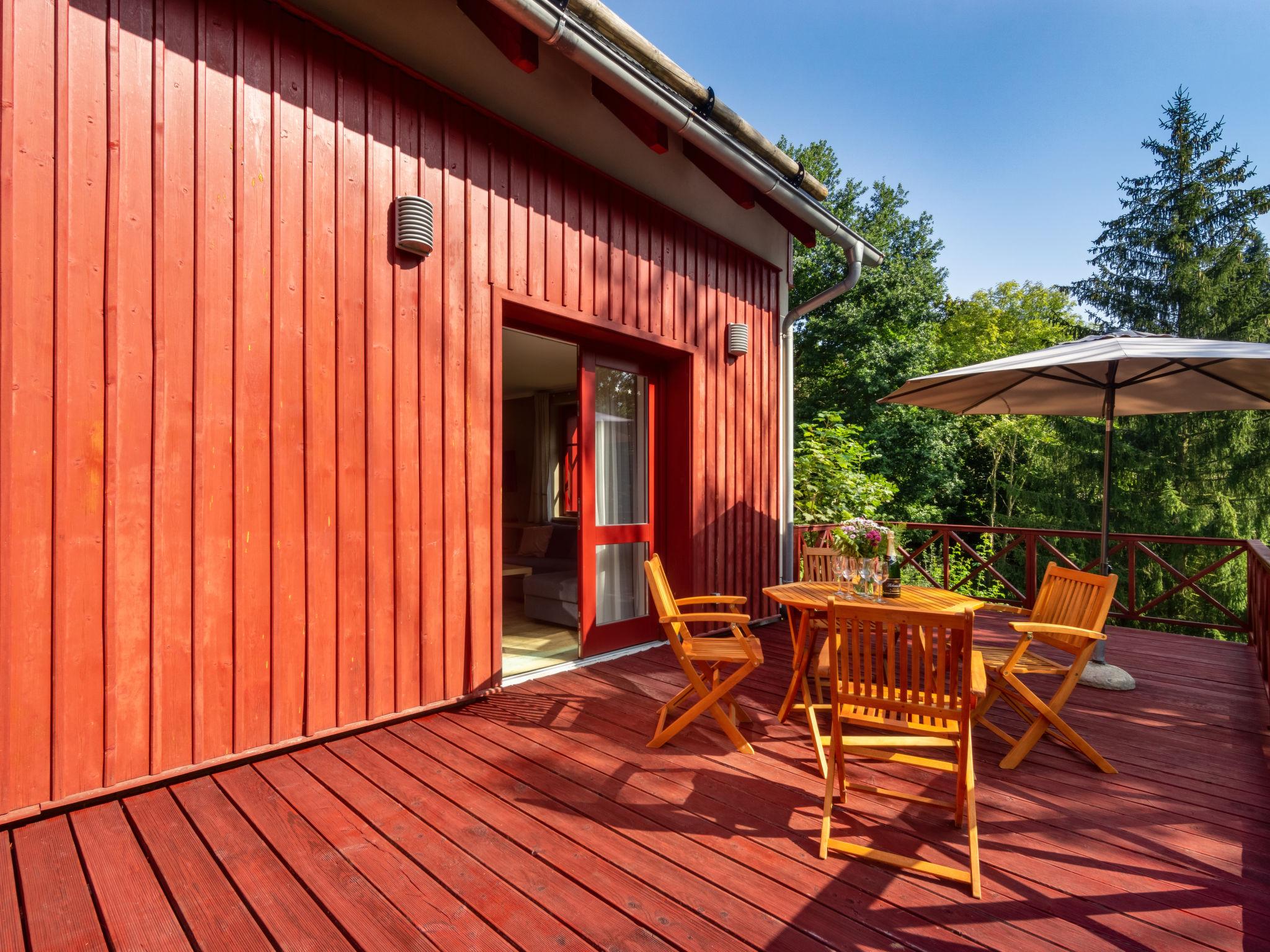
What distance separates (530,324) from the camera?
4086 mm

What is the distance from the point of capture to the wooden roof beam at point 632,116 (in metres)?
4.11

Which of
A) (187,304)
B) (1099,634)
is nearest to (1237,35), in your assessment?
(1099,634)

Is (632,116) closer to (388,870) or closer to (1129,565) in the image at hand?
(388,870)

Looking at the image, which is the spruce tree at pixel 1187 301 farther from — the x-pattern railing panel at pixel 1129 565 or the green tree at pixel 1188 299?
the x-pattern railing panel at pixel 1129 565

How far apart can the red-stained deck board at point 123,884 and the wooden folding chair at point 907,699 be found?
6.17ft

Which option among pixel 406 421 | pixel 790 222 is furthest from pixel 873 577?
pixel 790 222

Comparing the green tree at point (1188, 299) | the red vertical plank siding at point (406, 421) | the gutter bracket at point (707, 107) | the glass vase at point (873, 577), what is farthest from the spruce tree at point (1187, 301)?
the red vertical plank siding at point (406, 421)

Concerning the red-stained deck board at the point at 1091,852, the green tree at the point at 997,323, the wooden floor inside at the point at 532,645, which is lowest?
the wooden floor inside at the point at 532,645

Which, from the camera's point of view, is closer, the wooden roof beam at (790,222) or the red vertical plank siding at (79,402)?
the red vertical plank siding at (79,402)

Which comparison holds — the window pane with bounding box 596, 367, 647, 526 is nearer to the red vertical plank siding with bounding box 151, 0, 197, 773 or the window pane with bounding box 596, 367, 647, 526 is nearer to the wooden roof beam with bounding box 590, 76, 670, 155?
the wooden roof beam with bounding box 590, 76, 670, 155

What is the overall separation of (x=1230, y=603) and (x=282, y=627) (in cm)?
1537

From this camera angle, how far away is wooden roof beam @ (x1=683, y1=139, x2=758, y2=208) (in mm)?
4848

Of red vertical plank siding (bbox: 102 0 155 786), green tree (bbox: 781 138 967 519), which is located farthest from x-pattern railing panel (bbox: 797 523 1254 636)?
green tree (bbox: 781 138 967 519)

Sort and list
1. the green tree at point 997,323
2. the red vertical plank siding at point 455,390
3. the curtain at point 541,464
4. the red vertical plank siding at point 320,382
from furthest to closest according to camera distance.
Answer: the green tree at point 997,323 < the curtain at point 541,464 < the red vertical plank siding at point 455,390 < the red vertical plank siding at point 320,382
